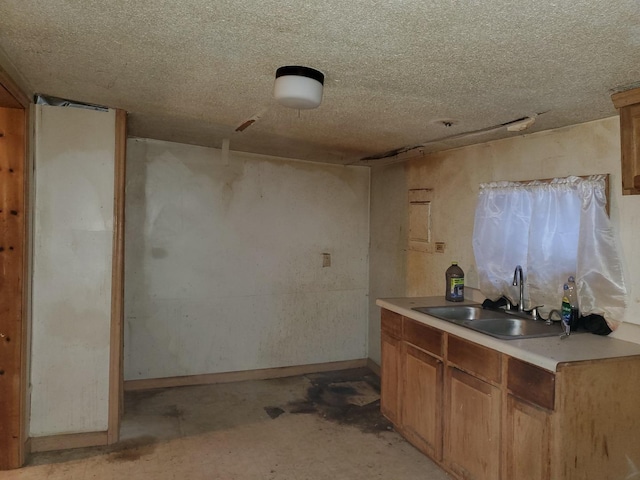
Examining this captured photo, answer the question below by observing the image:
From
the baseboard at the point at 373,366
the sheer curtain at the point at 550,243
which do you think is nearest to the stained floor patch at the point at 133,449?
the baseboard at the point at 373,366

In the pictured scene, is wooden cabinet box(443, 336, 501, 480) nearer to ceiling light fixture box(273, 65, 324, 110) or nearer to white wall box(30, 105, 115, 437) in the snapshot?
ceiling light fixture box(273, 65, 324, 110)

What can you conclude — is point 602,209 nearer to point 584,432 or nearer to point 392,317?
point 584,432

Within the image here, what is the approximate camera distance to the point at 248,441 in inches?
112

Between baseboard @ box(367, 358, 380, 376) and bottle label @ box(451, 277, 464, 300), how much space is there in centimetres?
149

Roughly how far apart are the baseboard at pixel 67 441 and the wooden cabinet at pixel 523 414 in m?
1.98

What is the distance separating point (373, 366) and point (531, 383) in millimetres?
2539

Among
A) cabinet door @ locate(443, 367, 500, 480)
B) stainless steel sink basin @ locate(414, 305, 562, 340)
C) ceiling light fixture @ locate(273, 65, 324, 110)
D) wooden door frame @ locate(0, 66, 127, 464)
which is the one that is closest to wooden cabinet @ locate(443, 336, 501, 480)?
cabinet door @ locate(443, 367, 500, 480)

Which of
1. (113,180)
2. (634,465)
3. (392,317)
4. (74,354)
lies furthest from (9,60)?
(634,465)

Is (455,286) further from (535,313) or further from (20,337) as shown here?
(20,337)

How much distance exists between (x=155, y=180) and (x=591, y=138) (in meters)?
3.11

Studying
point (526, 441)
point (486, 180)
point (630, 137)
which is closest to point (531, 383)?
point (526, 441)

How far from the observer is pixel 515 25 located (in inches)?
53.4

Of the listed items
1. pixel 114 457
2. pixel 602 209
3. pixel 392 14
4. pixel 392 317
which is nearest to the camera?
pixel 392 14

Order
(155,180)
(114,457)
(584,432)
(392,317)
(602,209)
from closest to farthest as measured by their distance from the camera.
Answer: (584,432) → (602,209) → (114,457) → (392,317) → (155,180)
